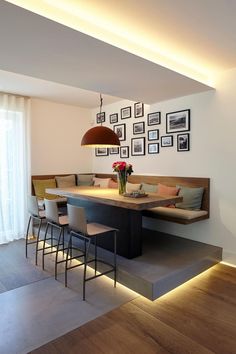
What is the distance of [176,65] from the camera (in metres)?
3.19

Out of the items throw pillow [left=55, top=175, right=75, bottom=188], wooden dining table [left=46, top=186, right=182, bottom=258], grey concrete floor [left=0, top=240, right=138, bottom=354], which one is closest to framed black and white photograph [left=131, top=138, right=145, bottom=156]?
throw pillow [left=55, top=175, right=75, bottom=188]

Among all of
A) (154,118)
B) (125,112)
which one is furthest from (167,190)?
(125,112)

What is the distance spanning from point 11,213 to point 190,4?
420 cm

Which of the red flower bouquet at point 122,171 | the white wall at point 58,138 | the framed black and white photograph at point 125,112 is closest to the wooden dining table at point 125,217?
the red flower bouquet at point 122,171

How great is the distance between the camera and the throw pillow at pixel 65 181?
5.26 meters

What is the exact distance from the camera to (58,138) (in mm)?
5445

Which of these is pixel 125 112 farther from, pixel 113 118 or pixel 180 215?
pixel 180 215

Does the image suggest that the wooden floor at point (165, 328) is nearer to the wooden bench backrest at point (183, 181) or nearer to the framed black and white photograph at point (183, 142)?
the wooden bench backrest at point (183, 181)

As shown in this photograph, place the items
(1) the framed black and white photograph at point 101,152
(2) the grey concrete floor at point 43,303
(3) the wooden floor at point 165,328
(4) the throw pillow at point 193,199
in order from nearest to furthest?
(3) the wooden floor at point 165,328
(2) the grey concrete floor at point 43,303
(4) the throw pillow at point 193,199
(1) the framed black and white photograph at point 101,152

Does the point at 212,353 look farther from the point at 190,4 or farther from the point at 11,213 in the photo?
the point at 11,213

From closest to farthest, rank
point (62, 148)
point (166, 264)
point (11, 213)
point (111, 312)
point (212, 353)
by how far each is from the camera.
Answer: point (212, 353) < point (111, 312) < point (166, 264) < point (11, 213) < point (62, 148)

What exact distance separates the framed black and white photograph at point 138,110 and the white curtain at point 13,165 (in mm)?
2046

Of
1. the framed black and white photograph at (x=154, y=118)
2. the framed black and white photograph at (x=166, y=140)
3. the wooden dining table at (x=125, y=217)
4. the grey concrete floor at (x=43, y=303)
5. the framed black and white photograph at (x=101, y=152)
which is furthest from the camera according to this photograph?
the framed black and white photograph at (x=101, y=152)

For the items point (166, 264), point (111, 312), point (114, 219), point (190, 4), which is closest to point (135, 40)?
point (190, 4)
